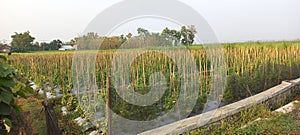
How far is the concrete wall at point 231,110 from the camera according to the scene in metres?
2.85

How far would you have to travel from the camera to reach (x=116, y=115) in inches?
139

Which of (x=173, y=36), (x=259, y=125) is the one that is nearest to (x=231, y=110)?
(x=259, y=125)

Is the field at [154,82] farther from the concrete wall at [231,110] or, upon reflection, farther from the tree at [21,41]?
the tree at [21,41]

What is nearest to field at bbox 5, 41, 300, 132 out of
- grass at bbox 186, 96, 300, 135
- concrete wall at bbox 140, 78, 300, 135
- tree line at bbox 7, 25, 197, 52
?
tree line at bbox 7, 25, 197, 52

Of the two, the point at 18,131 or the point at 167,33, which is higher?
the point at 167,33

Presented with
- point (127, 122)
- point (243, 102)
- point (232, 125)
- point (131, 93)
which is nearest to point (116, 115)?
point (127, 122)

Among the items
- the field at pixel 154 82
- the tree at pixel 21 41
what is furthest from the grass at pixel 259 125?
the tree at pixel 21 41

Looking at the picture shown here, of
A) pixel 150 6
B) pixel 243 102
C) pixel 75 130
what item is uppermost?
pixel 150 6

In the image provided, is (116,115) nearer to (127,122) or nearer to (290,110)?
(127,122)

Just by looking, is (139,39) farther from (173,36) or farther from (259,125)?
(259,125)

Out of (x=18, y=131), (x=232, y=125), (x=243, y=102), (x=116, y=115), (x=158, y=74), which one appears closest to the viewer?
(x=18, y=131)

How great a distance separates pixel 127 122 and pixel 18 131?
4.83 ft

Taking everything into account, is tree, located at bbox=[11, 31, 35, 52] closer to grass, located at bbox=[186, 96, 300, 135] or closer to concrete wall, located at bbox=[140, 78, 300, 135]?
concrete wall, located at bbox=[140, 78, 300, 135]

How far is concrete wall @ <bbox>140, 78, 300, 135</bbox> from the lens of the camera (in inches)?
112
